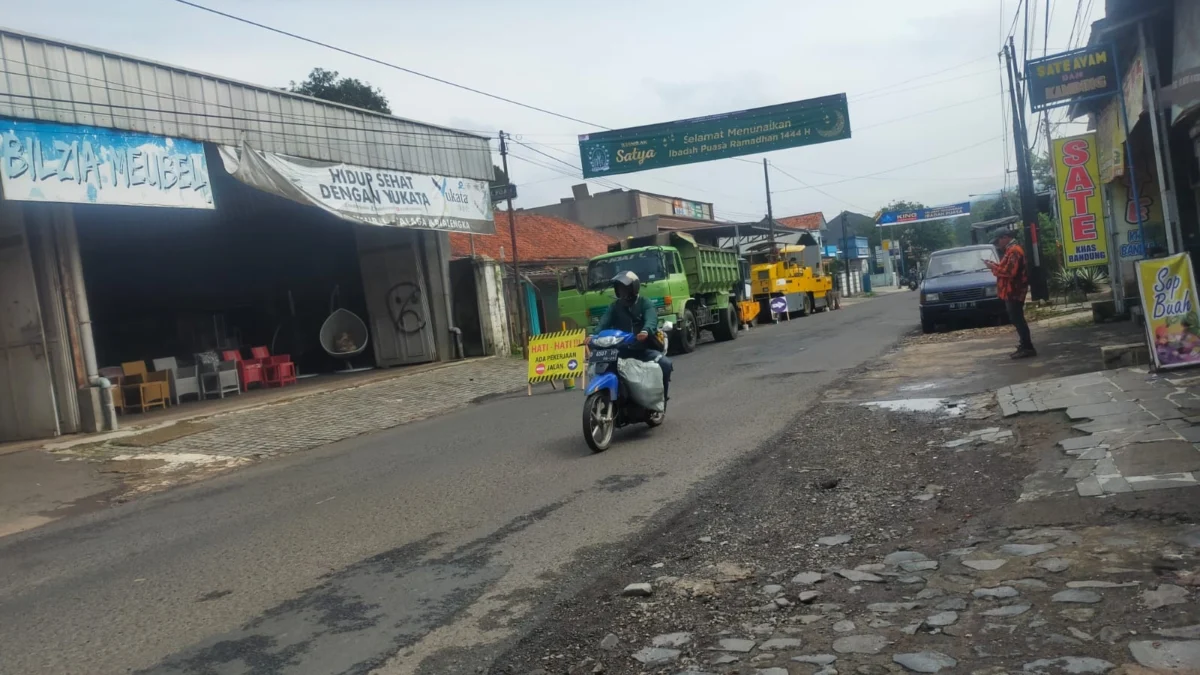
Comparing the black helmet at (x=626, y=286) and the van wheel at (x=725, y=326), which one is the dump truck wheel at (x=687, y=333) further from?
the black helmet at (x=626, y=286)

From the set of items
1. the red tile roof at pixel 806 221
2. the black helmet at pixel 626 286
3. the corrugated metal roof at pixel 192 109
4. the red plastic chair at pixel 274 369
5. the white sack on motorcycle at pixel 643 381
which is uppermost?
the red tile roof at pixel 806 221

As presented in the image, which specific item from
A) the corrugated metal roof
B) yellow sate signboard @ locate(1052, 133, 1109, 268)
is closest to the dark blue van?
yellow sate signboard @ locate(1052, 133, 1109, 268)

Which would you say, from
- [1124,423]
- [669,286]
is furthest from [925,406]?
[669,286]

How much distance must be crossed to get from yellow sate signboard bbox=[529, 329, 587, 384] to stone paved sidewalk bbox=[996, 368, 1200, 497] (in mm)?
7170

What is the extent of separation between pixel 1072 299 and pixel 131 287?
73.4 ft

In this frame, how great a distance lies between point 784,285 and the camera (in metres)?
33.7

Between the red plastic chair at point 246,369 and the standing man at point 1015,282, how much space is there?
15077 millimetres

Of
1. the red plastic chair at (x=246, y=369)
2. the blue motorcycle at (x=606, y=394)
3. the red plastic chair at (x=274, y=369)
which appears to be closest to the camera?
the blue motorcycle at (x=606, y=394)

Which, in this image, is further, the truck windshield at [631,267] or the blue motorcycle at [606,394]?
the truck windshield at [631,267]

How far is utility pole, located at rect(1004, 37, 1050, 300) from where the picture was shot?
77.9 ft

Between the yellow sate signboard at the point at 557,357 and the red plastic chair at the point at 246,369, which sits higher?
the red plastic chair at the point at 246,369

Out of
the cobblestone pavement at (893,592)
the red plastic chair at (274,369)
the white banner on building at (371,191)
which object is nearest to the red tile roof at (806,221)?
the white banner on building at (371,191)

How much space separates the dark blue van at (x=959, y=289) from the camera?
17.6 meters

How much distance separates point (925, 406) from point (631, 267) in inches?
426
